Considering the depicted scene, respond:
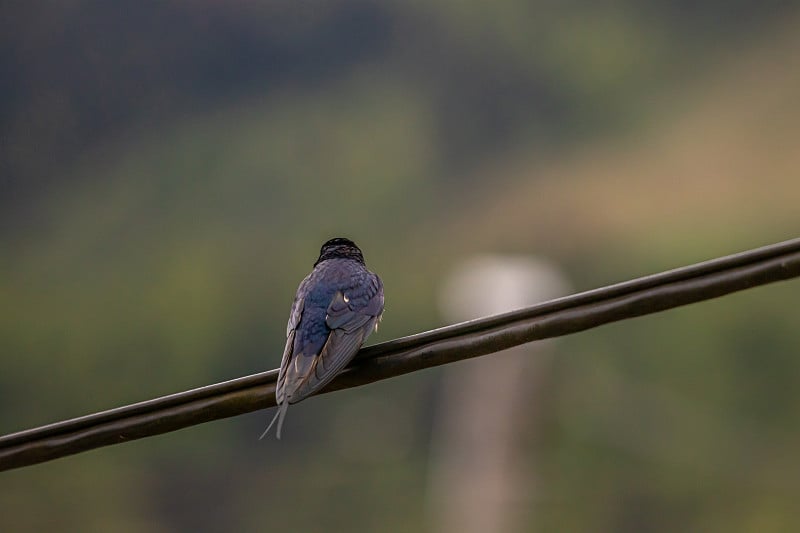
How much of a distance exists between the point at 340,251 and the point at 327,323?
77 cm

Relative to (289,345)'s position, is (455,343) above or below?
below

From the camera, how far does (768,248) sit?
2.56m

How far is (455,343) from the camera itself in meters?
2.84

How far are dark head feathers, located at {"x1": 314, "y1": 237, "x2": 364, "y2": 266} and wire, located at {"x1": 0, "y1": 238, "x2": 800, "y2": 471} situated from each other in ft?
4.36

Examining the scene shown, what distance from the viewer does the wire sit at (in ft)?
8.59

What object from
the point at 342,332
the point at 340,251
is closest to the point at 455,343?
the point at 342,332

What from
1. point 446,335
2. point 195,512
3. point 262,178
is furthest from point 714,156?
point 446,335

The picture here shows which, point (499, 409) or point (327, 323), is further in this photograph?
point (499, 409)

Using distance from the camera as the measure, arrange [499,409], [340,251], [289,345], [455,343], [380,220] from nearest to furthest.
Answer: [455,343], [289,345], [340,251], [499,409], [380,220]

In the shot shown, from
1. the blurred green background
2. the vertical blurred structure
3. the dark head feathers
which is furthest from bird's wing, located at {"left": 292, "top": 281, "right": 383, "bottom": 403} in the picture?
the blurred green background

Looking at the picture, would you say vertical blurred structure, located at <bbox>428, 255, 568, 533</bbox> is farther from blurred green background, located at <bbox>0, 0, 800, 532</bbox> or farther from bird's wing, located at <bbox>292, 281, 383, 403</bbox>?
blurred green background, located at <bbox>0, 0, 800, 532</bbox>

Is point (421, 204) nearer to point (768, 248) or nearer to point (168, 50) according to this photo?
point (168, 50)

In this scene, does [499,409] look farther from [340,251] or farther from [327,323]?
[327,323]

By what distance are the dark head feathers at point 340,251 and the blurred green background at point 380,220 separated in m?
8.77
